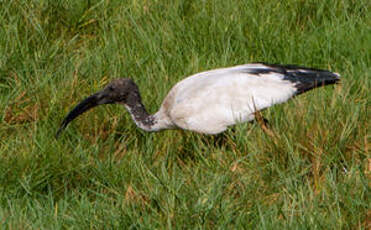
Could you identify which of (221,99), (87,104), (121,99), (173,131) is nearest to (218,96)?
(221,99)

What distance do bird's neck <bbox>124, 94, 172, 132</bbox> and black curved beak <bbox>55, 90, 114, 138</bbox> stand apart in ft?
0.45

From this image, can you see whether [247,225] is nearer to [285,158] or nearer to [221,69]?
[285,158]

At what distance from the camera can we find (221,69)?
17.1ft

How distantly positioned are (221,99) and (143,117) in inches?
20.0

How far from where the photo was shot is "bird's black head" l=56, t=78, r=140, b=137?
503cm

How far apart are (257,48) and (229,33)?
0.72 ft

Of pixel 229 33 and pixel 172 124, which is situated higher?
pixel 229 33

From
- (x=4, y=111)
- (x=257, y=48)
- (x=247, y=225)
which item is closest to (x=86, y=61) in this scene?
(x=4, y=111)

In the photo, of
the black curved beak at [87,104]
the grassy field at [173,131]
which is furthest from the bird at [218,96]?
the grassy field at [173,131]

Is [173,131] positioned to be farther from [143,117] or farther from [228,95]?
[228,95]

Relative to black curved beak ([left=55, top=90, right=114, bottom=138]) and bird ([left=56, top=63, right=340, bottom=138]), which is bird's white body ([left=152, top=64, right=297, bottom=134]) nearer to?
bird ([left=56, top=63, right=340, bottom=138])

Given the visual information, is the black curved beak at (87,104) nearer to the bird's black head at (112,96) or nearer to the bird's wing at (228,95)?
the bird's black head at (112,96)

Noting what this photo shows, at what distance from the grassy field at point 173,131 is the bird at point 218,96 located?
0.11 metres

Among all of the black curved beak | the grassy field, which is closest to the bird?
the black curved beak
